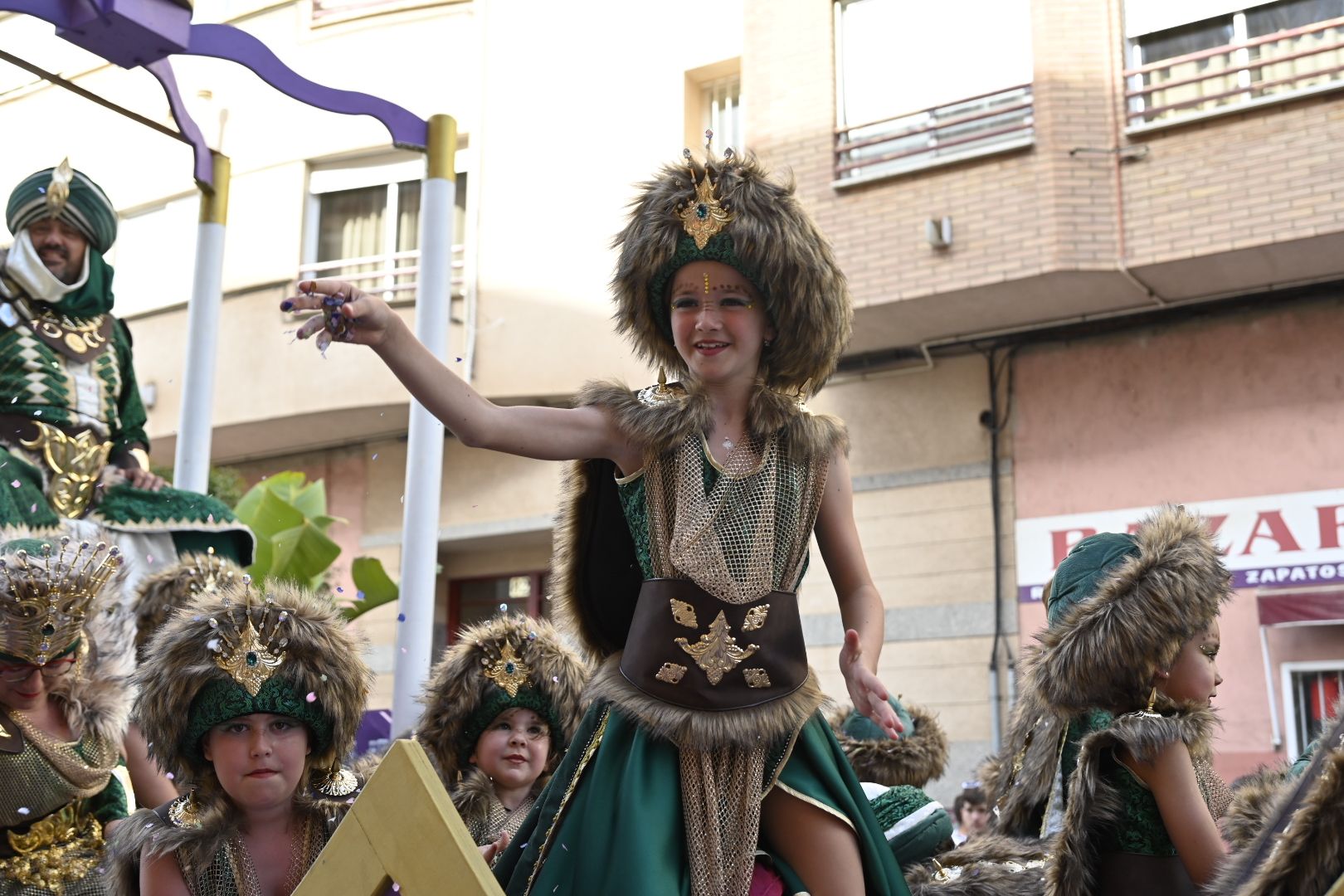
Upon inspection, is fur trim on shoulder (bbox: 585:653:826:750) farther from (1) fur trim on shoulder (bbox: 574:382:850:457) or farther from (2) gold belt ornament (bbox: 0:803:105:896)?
(2) gold belt ornament (bbox: 0:803:105:896)

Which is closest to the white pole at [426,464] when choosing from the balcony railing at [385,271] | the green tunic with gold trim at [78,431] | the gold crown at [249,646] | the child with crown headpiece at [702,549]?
the green tunic with gold trim at [78,431]

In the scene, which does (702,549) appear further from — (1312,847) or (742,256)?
(1312,847)

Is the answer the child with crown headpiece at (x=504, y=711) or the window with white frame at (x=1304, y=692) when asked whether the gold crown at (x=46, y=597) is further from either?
the window with white frame at (x=1304, y=692)

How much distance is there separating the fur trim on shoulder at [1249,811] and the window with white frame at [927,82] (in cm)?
870

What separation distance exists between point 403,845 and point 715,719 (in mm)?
763

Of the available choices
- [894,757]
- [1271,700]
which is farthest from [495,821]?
[1271,700]

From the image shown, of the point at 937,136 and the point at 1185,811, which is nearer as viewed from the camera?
Result: the point at 1185,811

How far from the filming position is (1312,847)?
2.21 m

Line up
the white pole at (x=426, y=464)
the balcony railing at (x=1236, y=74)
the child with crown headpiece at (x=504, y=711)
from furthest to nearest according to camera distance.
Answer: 1. the balcony railing at (x=1236, y=74)
2. the white pole at (x=426, y=464)
3. the child with crown headpiece at (x=504, y=711)

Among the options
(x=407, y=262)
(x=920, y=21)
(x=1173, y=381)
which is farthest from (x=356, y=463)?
(x=1173, y=381)

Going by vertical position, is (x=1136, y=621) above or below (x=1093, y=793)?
above

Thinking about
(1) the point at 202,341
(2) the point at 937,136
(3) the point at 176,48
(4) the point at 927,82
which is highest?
(4) the point at 927,82

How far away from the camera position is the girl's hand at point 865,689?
2.60 meters

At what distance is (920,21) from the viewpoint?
11.9 metres
